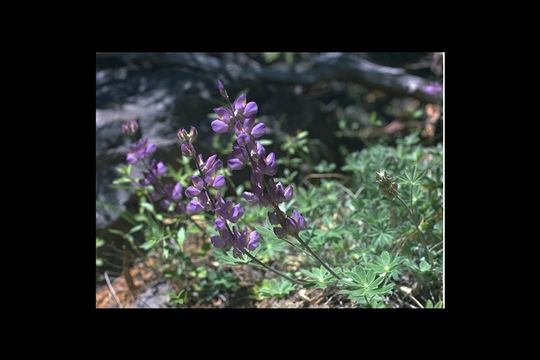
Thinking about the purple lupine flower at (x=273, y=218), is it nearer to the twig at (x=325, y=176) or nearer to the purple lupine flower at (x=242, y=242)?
the purple lupine flower at (x=242, y=242)

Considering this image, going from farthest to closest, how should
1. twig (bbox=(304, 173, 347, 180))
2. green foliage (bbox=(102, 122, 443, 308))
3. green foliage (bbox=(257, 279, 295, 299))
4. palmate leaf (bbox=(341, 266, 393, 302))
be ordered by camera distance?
twig (bbox=(304, 173, 347, 180))
green foliage (bbox=(257, 279, 295, 299))
green foliage (bbox=(102, 122, 443, 308))
palmate leaf (bbox=(341, 266, 393, 302))

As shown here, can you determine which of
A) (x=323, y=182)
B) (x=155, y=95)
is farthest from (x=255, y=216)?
(x=155, y=95)

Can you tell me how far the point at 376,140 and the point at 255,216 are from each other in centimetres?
167

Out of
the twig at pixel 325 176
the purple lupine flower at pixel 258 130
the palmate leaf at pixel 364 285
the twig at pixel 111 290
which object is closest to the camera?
the purple lupine flower at pixel 258 130

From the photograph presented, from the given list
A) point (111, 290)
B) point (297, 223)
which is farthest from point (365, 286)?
point (111, 290)

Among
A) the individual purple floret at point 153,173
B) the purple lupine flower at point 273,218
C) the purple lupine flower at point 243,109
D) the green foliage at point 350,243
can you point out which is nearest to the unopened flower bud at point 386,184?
the green foliage at point 350,243

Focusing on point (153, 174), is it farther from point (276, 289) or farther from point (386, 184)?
point (386, 184)

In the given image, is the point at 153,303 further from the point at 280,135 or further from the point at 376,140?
the point at 376,140

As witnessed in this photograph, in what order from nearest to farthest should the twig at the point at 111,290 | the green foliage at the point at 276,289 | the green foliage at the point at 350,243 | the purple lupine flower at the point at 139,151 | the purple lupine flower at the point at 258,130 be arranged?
the purple lupine flower at the point at 258,130 < the green foliage at the point at 350,243 < the green foliage at the point at 276,289 < the purple lupine flower at the point at 139,151 < the twig at the point at 111,290

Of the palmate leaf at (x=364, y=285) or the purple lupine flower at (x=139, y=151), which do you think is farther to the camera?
the purple lupine flower at (x=139, y=151)

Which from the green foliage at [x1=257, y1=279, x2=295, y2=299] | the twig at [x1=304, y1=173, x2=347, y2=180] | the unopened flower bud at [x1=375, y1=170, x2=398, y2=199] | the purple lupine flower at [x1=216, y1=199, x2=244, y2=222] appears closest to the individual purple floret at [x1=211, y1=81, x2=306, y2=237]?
the purple lupine flower at [x1=216, y1=199, x2=244, y2=222]

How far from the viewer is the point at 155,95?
14.9 feet

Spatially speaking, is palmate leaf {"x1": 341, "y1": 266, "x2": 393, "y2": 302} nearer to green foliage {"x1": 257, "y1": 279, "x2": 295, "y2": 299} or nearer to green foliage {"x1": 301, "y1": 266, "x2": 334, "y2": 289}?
green foliage {"x1": 301, "y1": 266, "x2": 334, "y2": 289}

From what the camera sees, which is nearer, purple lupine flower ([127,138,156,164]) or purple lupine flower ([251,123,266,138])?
purple lupine flower ([251,123,266,138])
